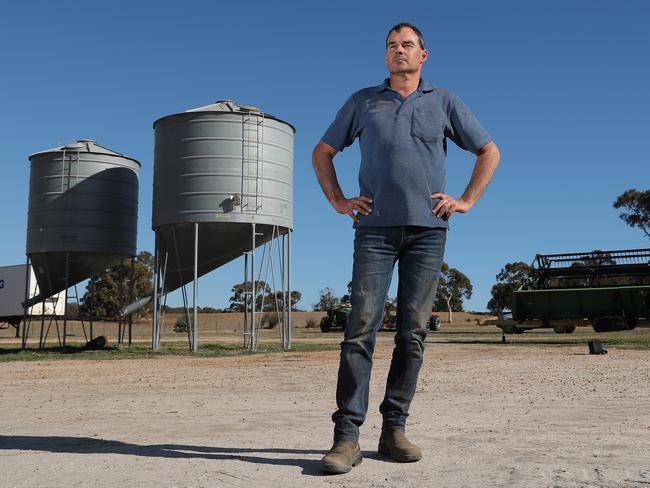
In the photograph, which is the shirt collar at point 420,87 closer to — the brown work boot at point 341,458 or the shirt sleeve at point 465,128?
the shirt sleeve at point 465,128

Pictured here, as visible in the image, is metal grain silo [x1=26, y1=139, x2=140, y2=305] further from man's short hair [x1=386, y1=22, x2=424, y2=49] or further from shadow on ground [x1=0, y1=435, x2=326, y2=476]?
man's short hair [x1=386, y1=22, x2=424, y2=49]

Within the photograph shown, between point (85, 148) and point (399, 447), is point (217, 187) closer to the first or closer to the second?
point (85, 148)

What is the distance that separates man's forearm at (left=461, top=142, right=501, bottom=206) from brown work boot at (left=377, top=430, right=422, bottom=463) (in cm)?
133

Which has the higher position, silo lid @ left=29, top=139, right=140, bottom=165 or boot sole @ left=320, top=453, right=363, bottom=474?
silo lid @ left=29, top=139, right=140, bottom=165

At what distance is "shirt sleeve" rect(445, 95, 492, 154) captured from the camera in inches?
161

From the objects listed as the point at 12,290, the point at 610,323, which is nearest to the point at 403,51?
the point at 610,323

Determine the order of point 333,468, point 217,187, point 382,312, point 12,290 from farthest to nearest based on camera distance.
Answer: point 12,290 < point 217,187 < point 382,312 < point 333,468

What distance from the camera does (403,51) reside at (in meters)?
4.04

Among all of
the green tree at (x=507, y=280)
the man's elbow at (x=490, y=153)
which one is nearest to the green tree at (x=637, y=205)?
the green tree at (x=507, y=280)

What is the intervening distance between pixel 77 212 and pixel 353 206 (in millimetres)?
18915

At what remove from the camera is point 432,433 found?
15.8 ft

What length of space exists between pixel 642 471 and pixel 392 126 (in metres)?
2.15

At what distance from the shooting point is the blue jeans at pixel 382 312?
12.6ft

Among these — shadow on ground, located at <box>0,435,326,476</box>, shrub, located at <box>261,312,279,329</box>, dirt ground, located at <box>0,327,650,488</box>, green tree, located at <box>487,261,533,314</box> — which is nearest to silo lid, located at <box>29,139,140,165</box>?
dirt ground, located at <box>0,327,650,488</box>
